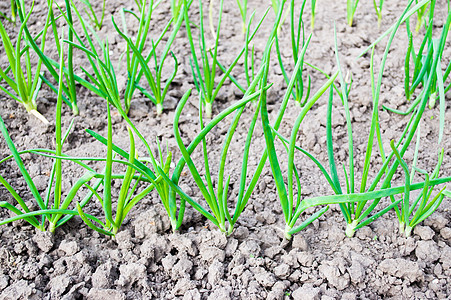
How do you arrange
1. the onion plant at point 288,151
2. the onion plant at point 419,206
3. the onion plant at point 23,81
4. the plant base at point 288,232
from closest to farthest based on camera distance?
the onion plant at point 288,151 < the onion plant at point 419,206 < the plant base at point 288,232 < the onion plant at point 23,81

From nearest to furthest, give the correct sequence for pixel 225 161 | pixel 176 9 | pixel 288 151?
pixel 288 151, pixel 225 161, pixel 176 9

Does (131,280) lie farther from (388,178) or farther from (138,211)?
(388,178)

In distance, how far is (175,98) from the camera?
1979 mm

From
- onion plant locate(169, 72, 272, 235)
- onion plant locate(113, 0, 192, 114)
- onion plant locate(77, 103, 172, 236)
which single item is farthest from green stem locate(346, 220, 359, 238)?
onion plant locate(113, 0, 192, 114)

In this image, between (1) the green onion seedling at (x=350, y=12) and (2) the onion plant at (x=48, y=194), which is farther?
(1) the green onion seedling at (x=350, y=12)

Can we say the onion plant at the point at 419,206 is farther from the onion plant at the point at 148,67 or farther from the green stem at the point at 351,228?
the onion plant at the point at 148,67

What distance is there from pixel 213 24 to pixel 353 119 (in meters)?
0.92

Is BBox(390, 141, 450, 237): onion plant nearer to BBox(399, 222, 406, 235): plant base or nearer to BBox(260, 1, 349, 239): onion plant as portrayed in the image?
BBox(399, 222, 406, 235): plant base

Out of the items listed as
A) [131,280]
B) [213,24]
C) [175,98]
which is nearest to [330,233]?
[131,280]

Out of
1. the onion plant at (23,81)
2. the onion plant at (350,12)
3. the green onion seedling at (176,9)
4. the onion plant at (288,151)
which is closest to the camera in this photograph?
the onion plant at (288,151)

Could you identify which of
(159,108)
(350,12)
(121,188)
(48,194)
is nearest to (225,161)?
(159,108)

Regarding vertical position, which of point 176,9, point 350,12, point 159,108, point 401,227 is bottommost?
point 401,227

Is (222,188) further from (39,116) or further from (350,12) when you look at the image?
(350,12)

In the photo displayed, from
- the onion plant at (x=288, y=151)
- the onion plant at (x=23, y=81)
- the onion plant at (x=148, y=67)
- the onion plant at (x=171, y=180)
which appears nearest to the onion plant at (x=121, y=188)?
the onion plant at (x=171, y=180)
